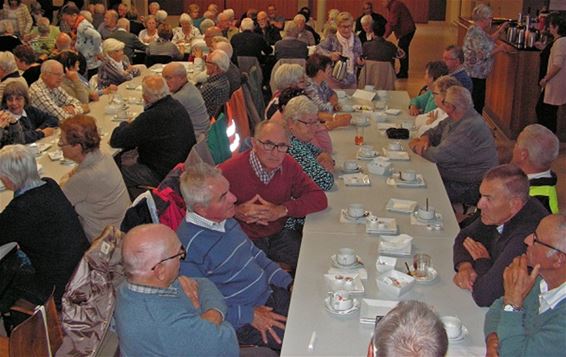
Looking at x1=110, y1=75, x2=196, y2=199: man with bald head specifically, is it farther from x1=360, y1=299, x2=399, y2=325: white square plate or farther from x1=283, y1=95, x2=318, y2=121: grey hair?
x1=360, y1=299, x2=399, y2=325: white square plate

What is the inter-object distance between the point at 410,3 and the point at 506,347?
18.8m

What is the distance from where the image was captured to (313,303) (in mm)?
3051

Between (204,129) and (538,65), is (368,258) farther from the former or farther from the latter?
(538,65)

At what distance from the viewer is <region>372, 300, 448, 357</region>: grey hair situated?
200cm

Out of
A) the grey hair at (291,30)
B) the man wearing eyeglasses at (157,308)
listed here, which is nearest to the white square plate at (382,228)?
the man wearing eyeglasses at (157,308)

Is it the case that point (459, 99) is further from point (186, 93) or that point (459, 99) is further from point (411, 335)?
point (411, 335)

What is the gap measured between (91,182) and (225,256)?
124 centimetres

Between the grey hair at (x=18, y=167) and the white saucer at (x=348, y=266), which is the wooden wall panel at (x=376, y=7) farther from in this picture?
the white saucer at (x=348, y=266)

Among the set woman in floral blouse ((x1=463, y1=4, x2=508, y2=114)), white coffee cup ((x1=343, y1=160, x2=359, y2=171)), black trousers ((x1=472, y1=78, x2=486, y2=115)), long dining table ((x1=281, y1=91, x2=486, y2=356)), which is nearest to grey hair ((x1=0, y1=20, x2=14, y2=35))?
woman in floral blouse ((x1=463, y1=4, x2=508, y2=114))

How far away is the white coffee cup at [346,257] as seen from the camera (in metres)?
3.38

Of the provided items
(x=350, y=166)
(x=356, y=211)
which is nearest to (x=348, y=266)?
(x=356, y=211)

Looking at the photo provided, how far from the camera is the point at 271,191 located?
13.9ft

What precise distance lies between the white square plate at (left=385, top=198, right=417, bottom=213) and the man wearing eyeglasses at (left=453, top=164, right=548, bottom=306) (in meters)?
0.69

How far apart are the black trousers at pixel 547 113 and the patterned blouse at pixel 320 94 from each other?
2528 millimetres
